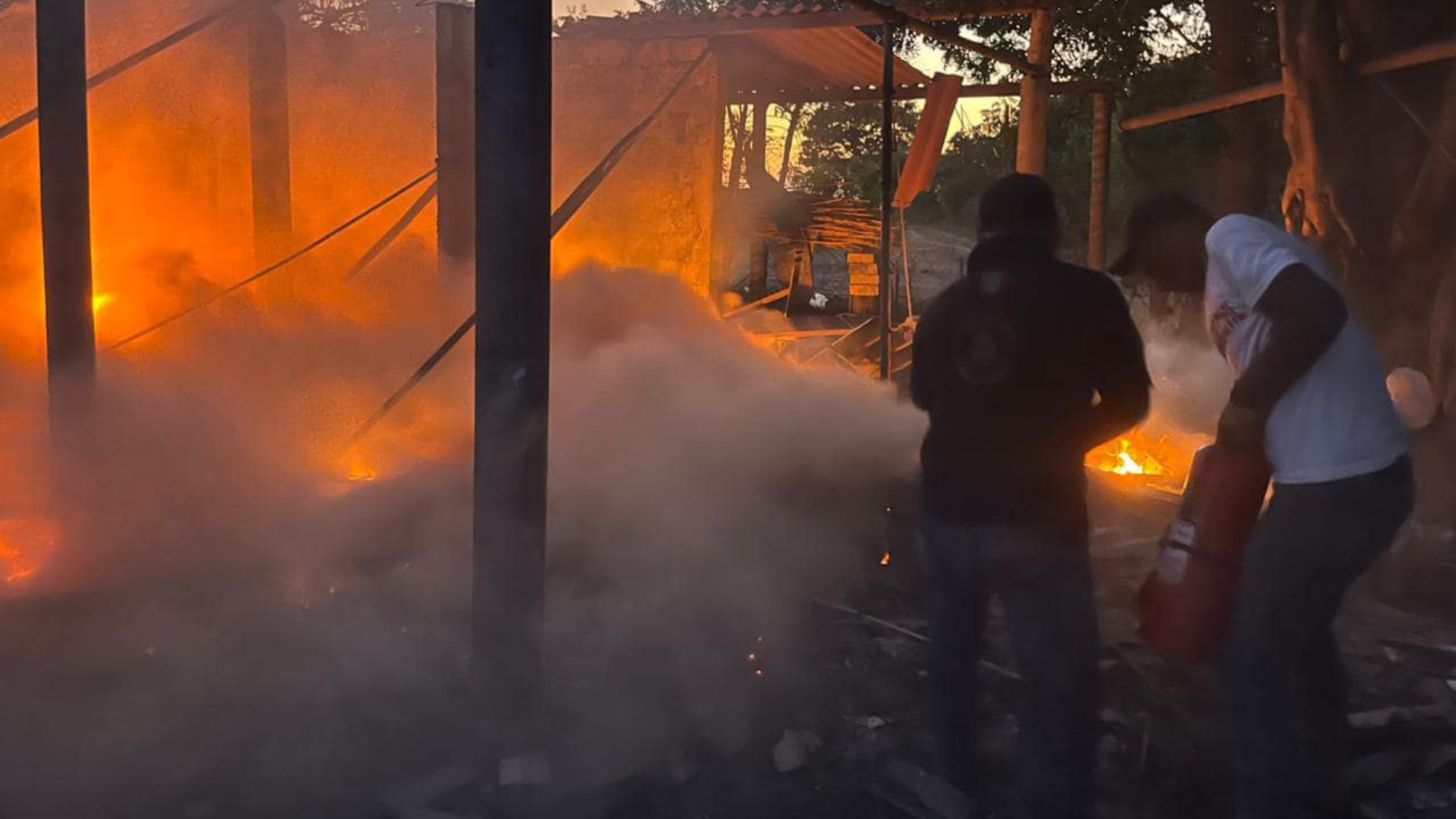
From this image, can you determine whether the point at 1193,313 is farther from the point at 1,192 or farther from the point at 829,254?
the point at 1,192

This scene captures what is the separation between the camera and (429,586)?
5.07m

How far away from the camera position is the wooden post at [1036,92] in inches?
415

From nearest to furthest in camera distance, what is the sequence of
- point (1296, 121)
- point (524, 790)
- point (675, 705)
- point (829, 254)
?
point (524, 790)
point (675, 705)
point (1296, 121)
point (829, 254)

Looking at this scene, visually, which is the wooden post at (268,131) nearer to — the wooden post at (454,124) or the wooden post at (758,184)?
the wooden post at (454,124)

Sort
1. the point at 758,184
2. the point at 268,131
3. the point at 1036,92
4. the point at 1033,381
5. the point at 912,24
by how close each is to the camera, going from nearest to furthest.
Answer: the point at 1033,381
the point at 912,24
the point at 268,131
the point at 1036,92
the point at 758,184

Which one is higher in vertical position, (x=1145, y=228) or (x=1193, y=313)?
(x=1145, y=228)

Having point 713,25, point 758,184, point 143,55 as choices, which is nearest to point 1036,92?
point 713,25

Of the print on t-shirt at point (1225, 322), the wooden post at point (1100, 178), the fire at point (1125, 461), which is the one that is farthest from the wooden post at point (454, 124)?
the wooden post at point (1100, 178)

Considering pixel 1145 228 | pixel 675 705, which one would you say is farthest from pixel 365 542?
pixel 1145 228

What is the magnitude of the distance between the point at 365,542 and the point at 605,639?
1.67 meters

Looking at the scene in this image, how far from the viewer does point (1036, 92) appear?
1059 cm

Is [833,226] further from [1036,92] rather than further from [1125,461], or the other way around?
[1125,461]

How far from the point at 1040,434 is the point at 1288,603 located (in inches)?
28.5

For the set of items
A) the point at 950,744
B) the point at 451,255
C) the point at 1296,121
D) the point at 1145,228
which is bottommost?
the point at 950,744
